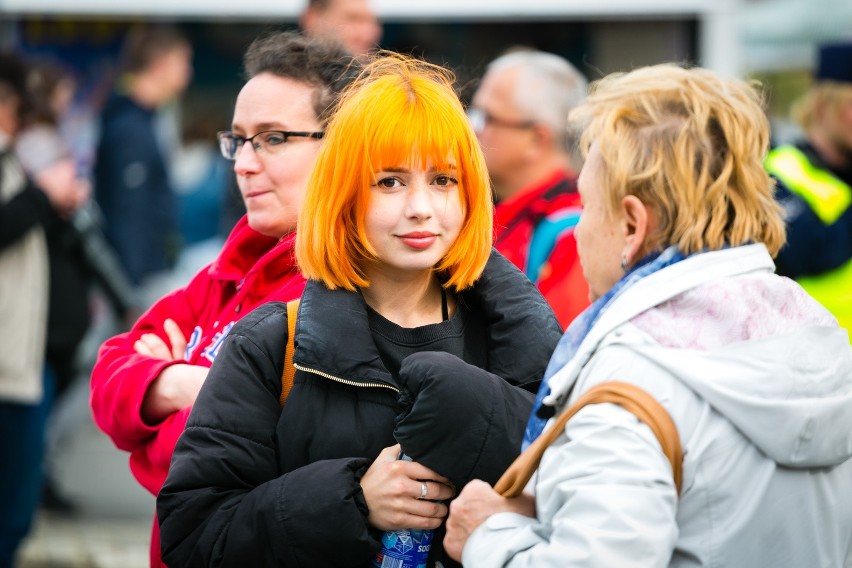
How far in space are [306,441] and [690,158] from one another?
0.88 metres

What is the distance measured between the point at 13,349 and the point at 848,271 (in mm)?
3612

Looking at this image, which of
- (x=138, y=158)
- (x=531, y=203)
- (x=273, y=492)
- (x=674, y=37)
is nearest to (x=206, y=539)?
(x=273, y=492)

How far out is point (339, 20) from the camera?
478 cm

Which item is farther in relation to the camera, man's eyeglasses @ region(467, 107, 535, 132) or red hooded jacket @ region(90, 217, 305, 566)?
man's eyeglasses @ region(467, 107, 535, 132)

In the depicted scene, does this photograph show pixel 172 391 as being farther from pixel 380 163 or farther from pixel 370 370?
pixel 380 163

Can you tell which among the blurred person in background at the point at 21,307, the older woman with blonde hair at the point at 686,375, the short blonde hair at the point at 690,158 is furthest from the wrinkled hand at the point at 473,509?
the blurred person in background at the point at 21,307

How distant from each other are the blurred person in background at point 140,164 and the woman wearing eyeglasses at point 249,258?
4.86 meters

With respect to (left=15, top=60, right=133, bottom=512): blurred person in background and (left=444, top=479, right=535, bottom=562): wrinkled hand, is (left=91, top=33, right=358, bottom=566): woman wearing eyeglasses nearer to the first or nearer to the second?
(left=444, top=479, right=535, bottom=562): wrinkled hand

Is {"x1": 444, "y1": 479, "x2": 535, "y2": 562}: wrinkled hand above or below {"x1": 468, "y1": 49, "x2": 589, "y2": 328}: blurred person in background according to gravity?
below

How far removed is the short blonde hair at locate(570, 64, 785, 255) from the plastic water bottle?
2.31 ft

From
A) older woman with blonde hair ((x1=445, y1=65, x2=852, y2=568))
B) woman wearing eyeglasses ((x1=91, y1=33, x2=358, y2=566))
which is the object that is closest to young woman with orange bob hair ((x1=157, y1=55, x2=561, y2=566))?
older woman with blonde hair ((x1=445, y1=65, x2=852, y2=568))

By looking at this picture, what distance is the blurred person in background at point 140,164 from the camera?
24.5 ft

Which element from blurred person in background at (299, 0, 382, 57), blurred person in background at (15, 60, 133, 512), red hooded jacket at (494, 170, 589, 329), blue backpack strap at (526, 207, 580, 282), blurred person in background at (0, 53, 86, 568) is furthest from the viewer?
blurred person in background at (15, 60, 133, 512)

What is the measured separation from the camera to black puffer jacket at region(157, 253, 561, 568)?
2078mm
